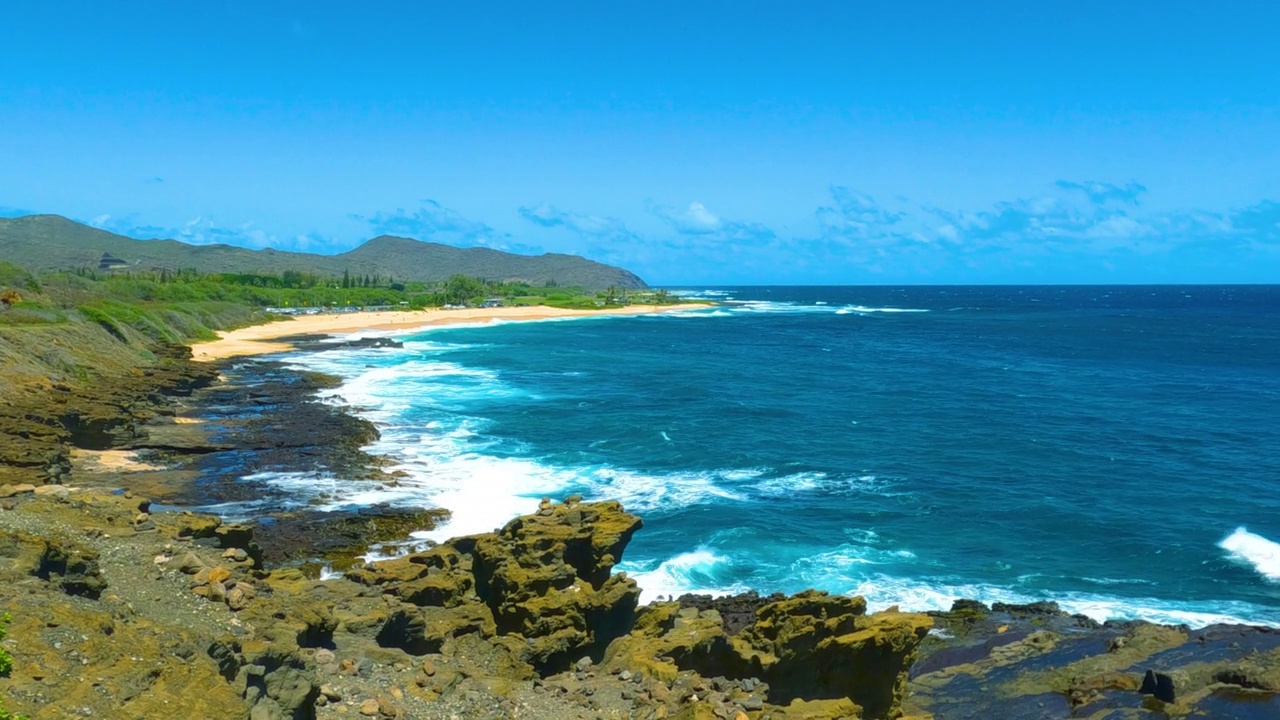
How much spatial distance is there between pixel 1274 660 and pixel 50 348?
60.4 m

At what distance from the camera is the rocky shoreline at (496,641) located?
12.7 metres

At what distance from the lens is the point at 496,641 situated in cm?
1798

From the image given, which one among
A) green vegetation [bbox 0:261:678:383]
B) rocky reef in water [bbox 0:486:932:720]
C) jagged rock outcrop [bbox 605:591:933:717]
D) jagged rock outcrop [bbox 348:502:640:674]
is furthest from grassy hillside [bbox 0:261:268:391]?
jagged rock outcrop [bbox 605:591:933:717]

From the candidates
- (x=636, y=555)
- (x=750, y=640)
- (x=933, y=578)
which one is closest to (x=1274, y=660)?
(x=933, y=578)

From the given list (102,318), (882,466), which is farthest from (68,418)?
(882,466)

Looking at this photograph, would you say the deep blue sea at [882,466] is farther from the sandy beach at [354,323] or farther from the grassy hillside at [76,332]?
the grassy hillside at [76,332]

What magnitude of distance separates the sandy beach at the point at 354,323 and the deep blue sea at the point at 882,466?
32.9 feet

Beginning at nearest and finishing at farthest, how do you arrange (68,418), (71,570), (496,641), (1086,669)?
(71,570)
(496,641)
(1086,669)
(68,418)

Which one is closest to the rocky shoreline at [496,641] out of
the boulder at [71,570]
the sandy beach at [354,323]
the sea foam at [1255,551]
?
the boulder at [71,570]

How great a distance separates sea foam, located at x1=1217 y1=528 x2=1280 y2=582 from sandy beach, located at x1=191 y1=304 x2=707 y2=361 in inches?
2832

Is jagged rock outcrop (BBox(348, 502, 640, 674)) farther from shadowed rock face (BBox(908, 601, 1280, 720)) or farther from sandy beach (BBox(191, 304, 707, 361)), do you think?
sandy beach (BBox(191, 304, 707, 361))

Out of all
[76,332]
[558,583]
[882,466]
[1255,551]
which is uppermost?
[76,332]

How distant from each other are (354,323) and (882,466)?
334 feet

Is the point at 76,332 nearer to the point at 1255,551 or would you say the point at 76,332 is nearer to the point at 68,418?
the point at 68,418
